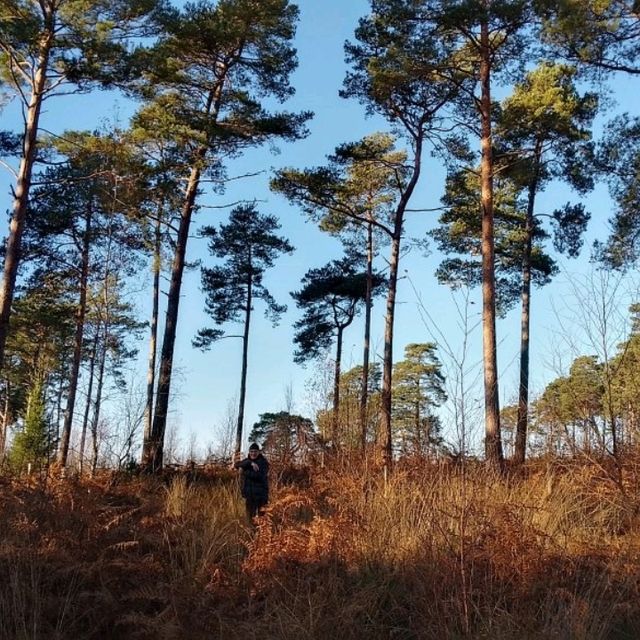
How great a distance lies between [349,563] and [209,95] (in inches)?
545

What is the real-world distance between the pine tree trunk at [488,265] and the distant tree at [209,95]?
4.60m

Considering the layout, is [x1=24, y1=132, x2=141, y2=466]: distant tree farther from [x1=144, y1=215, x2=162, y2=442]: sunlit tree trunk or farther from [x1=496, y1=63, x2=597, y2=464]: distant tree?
[x1=496, y1=63, x2=597, y2=464]: distant tree

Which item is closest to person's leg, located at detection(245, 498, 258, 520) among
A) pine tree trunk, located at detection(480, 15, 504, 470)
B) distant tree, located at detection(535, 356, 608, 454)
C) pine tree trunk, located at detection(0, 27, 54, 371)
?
distant tree, located at detection(535, 356, 608, 454)

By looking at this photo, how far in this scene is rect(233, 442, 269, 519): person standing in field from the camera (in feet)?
32.7

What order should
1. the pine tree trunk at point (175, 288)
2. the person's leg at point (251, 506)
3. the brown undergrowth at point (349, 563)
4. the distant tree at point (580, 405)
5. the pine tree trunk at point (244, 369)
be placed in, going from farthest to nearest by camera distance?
the pine tree trunk at point (244, 369), the pine tree trunk at point (175, 288), the person's leg at point (251, 506), the distant tree at point (580, 405), the brown undergrowth at point (349, 563)

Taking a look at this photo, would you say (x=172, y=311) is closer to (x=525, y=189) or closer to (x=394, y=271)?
(x=394, y=271)

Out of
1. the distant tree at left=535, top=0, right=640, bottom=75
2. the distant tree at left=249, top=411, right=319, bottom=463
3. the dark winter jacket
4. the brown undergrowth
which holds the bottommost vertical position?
the brown undergrowth

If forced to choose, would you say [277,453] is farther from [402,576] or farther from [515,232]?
[515,232]

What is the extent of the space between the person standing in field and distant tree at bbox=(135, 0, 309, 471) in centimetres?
544

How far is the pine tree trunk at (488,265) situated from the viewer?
13.0m

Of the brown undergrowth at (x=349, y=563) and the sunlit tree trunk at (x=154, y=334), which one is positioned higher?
the sunlit tree trunk at (x=154, y=334)

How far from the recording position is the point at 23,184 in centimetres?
1309

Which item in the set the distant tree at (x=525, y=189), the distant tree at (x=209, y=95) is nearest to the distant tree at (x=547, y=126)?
the distant tree at (x=525, y=189)

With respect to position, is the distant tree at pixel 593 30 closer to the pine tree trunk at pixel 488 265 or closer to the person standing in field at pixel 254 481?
the pine tree trunk at pixel 488 265
